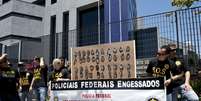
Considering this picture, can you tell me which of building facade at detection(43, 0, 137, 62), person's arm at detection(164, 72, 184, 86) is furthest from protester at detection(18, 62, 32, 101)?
person's arm at detection(164, 72, 184, 86)

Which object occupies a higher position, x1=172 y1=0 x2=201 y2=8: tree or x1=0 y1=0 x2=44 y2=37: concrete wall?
x1=0 y1=0 x2=44 y2=37: concrete wall

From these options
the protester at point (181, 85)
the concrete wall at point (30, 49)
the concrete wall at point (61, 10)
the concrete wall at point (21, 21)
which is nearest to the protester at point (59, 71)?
the protester at point (181, 85)

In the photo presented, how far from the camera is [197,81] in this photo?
9227mm

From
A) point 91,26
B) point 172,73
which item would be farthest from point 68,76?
point 91,26

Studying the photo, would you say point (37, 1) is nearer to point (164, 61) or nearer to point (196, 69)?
point (196, 69)

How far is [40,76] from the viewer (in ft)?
34.0

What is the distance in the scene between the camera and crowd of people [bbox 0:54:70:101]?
7.65 m

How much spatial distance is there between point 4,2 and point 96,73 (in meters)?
27.2

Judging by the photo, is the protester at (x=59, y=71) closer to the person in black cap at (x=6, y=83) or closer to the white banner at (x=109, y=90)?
the white banner at (x=109, y=90)

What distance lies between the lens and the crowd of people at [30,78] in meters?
7.65

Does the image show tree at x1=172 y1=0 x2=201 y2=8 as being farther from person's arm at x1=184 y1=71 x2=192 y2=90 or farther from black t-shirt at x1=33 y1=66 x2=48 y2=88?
person's arm at x1=184 y1=71 x2=192 y2=90

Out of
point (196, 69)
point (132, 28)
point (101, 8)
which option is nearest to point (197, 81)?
point (196, 69)

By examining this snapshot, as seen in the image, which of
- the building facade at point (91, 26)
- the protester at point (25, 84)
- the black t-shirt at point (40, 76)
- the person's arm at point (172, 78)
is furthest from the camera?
the building facade at point (91, 26)

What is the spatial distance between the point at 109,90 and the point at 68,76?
227 cm
